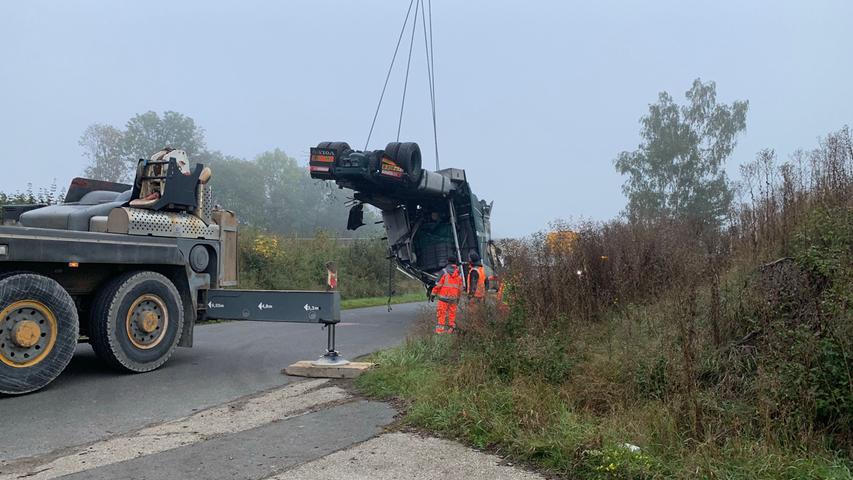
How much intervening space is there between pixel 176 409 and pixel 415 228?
8.92m

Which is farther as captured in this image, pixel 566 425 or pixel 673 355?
pixel 673 355

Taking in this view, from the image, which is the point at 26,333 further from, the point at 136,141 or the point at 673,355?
the point at 136,141

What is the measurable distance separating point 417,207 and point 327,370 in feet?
24.2

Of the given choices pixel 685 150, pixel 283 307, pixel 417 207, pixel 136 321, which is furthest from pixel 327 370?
pixel 685 150

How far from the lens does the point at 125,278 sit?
295 inches

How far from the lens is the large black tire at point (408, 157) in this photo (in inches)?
489

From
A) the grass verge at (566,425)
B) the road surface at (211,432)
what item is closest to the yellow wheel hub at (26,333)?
the road surface at (211,432)

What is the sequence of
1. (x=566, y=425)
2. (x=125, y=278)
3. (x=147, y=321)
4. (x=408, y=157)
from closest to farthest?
(x=566, y=425)
(x=125, y=278)
(x=147, y=321)
(x=408, y=157)

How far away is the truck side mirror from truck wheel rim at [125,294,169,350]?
6582 mm

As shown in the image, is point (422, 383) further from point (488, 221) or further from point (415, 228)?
point (488, 221)

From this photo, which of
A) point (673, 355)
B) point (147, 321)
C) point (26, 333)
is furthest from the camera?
point (147, 321)

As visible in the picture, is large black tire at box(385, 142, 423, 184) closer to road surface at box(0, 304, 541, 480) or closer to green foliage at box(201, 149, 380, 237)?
road surface at box(0, 304, 541, 480)

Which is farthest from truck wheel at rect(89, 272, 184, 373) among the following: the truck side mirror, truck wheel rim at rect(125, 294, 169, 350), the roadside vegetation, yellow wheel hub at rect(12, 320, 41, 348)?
the truck side mirror

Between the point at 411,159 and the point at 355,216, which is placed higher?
the point at 411,159
